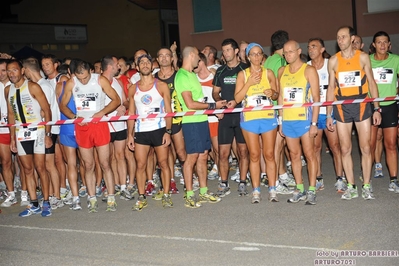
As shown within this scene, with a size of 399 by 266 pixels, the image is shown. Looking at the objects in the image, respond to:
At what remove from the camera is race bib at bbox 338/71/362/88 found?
8727 millimetres

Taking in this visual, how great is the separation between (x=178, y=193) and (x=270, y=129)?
2296 mm

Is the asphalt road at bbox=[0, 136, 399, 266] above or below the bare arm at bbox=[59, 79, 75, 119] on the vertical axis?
below

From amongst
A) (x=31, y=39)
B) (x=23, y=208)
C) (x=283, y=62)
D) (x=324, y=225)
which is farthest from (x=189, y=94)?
(x=31, y=39)

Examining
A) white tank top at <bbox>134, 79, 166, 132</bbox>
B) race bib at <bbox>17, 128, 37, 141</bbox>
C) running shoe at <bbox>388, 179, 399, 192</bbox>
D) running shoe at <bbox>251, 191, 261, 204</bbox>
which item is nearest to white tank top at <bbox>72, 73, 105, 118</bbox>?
white tank top at <bbox>134, 79, 166, 132</bbox>

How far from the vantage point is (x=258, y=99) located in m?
9.07

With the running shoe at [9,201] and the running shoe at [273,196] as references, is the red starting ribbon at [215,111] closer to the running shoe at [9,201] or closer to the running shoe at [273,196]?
the running shoe at [273,196]

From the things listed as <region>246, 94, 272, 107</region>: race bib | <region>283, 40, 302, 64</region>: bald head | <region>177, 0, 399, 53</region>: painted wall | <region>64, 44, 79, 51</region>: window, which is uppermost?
<region>64, 44, 79, 51</region>: window

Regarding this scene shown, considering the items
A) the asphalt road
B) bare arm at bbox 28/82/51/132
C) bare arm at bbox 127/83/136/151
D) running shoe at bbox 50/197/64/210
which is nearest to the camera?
the asphalt road

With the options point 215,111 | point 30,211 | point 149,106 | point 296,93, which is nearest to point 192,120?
point 215,111

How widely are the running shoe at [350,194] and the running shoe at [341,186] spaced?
0.51 m

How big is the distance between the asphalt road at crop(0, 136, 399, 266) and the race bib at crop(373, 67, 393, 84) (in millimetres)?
1533

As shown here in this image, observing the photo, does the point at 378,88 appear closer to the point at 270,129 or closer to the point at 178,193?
the point at 270,129

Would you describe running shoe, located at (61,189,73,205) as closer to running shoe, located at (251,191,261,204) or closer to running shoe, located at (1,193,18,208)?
running shoe, located at (1,193,18,208)

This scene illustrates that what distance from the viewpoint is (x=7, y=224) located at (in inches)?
364
